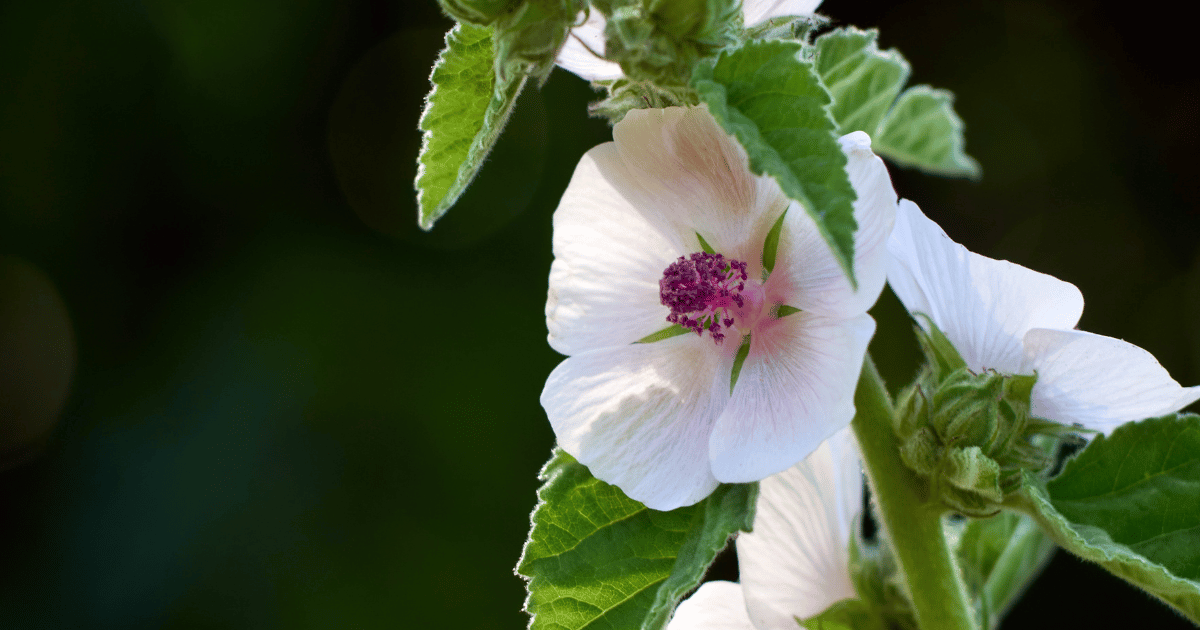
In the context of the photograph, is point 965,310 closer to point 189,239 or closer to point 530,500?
point 530,500

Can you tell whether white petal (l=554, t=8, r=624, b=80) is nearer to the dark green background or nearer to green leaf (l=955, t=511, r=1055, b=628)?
green leaf (l=955, t=511, r=1055, b=628)

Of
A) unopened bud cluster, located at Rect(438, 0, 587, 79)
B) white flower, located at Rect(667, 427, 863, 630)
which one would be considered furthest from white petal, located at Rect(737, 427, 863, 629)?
unopened bud cluster, located at Rect(438, 0, 587, 79)

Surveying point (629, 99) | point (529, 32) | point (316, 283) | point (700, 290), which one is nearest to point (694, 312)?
point (700, 290)

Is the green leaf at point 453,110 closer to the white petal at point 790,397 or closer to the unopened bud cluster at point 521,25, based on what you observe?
the unopened bud cluster at point 521,25

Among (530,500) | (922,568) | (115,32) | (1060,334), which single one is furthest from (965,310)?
(115,32)

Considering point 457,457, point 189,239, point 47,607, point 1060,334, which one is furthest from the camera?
point 189,239

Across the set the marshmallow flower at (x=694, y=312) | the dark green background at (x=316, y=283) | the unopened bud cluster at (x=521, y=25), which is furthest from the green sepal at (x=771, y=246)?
the dark green background at (x=316, y=283)
